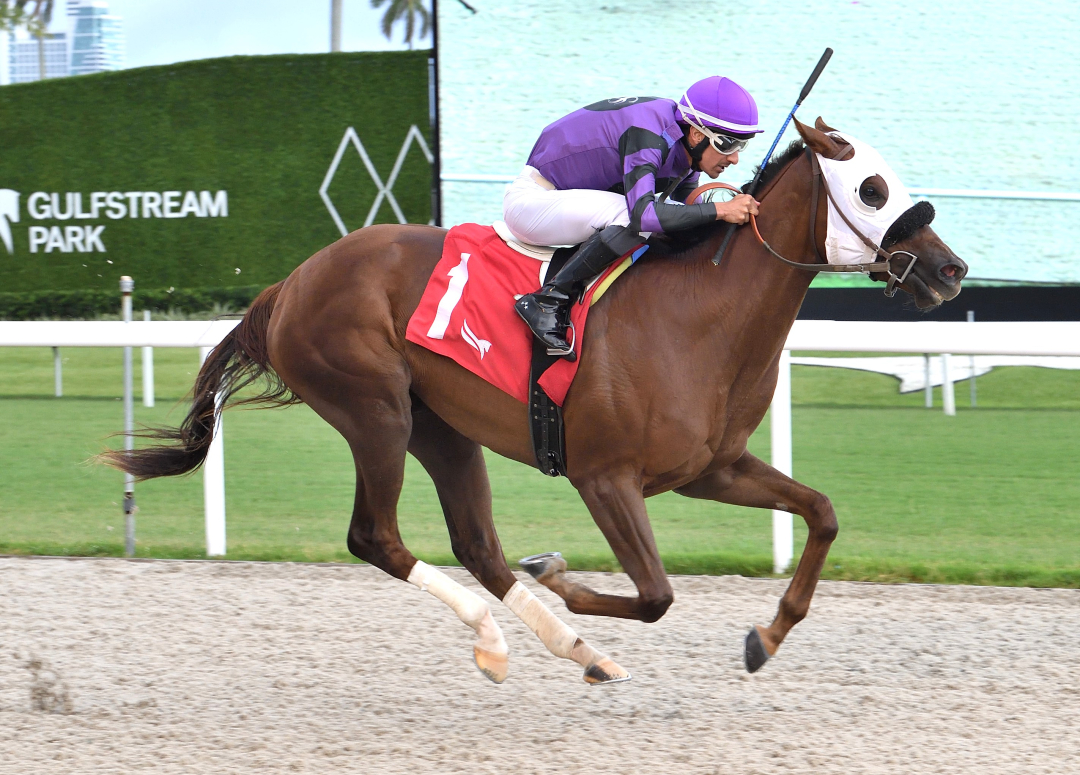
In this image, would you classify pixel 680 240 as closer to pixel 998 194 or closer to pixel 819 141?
pixel 819 141

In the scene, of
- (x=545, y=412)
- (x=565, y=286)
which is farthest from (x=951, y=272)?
(x=545, y=412)

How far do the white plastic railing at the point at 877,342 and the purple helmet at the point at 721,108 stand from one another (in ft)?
5.19

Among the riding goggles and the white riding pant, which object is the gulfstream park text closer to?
the white riding pant

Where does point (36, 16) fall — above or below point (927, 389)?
above

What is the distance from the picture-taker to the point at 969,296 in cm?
1019

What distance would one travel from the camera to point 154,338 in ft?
16.5

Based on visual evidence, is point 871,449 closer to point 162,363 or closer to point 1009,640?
point 1009,640

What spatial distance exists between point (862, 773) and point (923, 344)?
91.7 inches

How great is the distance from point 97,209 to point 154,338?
335 inches

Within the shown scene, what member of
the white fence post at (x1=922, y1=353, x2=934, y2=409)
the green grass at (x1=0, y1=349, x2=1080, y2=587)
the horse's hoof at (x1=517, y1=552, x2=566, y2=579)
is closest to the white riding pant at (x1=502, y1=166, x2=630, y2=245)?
the horse's hoof at (x1=517, y1=552, x2=566, y2=579)

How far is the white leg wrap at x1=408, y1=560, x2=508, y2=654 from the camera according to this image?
331 cm

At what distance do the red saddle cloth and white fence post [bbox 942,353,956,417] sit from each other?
14.9 ft

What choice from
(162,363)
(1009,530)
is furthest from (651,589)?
(162,363)

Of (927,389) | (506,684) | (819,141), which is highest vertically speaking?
(819,141)
